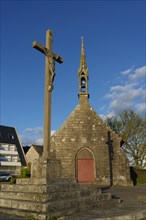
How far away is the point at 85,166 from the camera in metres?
19.7

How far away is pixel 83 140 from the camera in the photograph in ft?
66.1

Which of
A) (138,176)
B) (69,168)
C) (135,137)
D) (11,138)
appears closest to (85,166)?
(69,168)

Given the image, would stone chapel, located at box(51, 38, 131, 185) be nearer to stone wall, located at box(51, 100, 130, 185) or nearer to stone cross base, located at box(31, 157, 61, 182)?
stone wall, located at box(51, 100, 130, 185)

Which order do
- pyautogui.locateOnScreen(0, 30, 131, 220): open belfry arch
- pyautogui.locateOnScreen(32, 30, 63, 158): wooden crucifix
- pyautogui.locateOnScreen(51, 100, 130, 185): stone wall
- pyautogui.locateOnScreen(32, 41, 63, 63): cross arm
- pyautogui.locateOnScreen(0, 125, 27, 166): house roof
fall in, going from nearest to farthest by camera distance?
pyautogui.locateOnScreen(0, 30, 131, 220): open belfry arch < pyautogui.locateOnScreen(32, 30, 63, 158): wooden crucifix < pyautogui.locateOnScreen(32, 41, 63, 63): cross arm < pyautogui.locateOnScreen(51, 100, 130, 185): stone wall < pyautogui.locateOnScreen(0, 125, 27, 166): house roof

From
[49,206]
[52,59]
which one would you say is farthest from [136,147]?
[49,206]

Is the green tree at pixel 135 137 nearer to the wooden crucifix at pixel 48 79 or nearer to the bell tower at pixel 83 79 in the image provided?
the bell tower at pixel 83 79

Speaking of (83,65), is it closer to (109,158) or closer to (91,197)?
(109,158)

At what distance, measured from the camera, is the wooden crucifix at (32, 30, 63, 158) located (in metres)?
7.99

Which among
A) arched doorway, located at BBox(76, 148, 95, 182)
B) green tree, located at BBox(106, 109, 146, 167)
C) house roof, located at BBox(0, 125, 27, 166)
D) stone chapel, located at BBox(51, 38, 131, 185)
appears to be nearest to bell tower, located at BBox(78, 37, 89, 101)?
stone chapel, located at BBox(51, 38, 131, 185)

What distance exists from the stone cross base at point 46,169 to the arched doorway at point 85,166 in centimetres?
1230

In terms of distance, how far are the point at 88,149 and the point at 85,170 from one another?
1812 mm

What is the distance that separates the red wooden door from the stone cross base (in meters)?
12.3

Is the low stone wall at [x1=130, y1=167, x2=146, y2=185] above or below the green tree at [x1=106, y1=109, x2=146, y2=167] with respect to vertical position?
below

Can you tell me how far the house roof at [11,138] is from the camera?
146 feet
